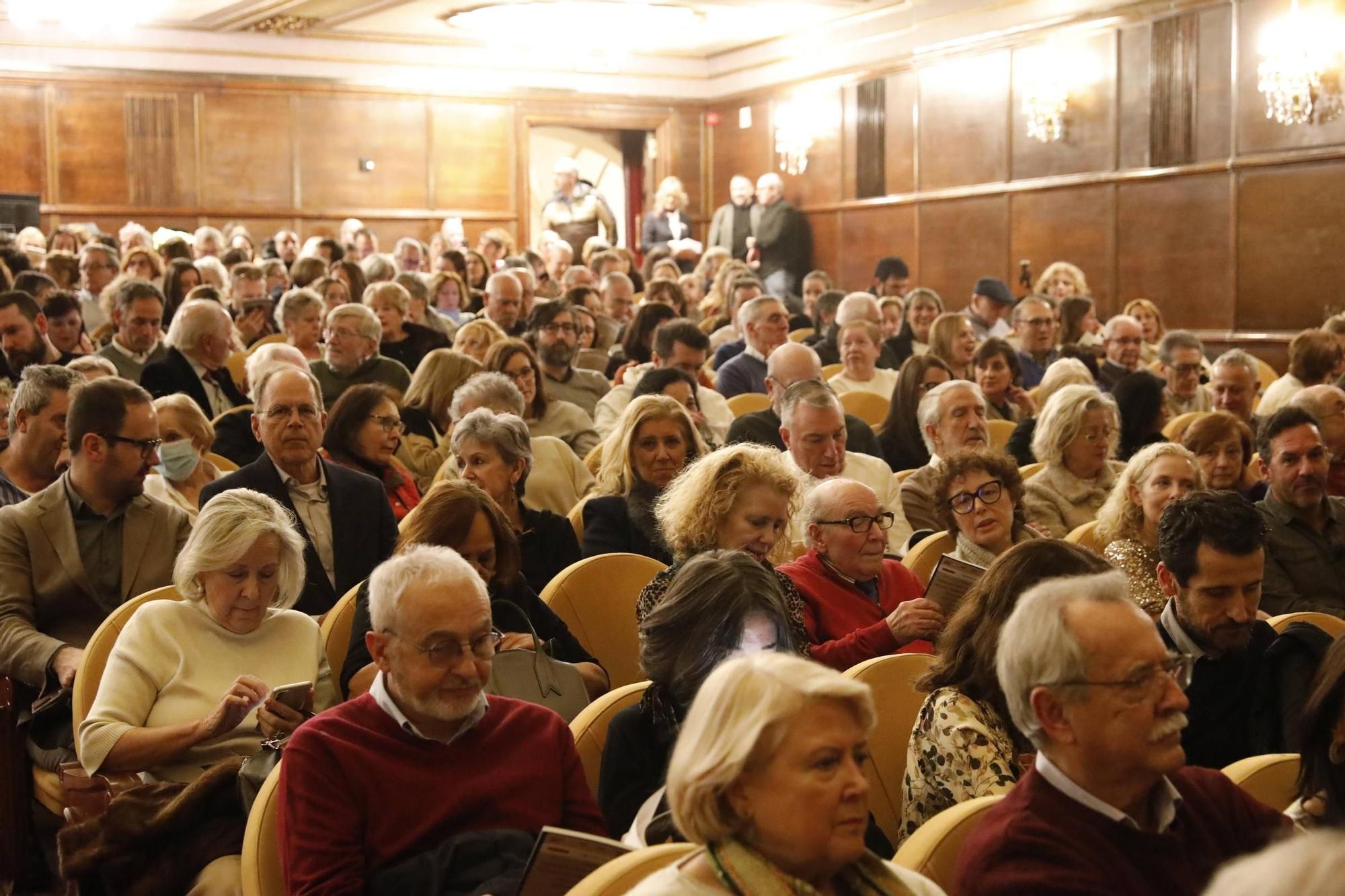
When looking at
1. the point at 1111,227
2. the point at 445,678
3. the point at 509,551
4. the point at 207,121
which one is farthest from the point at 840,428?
the point at 207,121

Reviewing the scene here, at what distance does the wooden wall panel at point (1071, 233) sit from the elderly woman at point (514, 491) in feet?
28.7

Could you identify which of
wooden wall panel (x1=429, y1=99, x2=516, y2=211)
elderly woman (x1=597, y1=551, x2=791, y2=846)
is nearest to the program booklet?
elderly woman (x1=597, y1=551, x2=791, y2=846)

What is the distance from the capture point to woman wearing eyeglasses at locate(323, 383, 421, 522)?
4.57 m

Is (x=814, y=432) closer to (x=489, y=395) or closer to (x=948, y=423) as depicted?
(x=948, y=423)

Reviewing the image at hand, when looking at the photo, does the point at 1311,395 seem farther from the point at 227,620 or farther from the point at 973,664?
the point at 227,620

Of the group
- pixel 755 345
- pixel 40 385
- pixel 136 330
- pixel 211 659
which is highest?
pixel 136 330

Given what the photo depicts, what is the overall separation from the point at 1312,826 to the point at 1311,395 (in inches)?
121

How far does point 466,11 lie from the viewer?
13836mm

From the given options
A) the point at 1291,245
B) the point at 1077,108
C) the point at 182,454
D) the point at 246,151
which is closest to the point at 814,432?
the point at 182,454


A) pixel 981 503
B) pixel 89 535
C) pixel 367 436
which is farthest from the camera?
pixel 367 436

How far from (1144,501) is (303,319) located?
4516mm

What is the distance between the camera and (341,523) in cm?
404

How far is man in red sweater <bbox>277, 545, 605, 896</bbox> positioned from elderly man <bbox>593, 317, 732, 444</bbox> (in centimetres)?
362

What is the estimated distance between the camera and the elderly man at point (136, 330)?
6.68m
